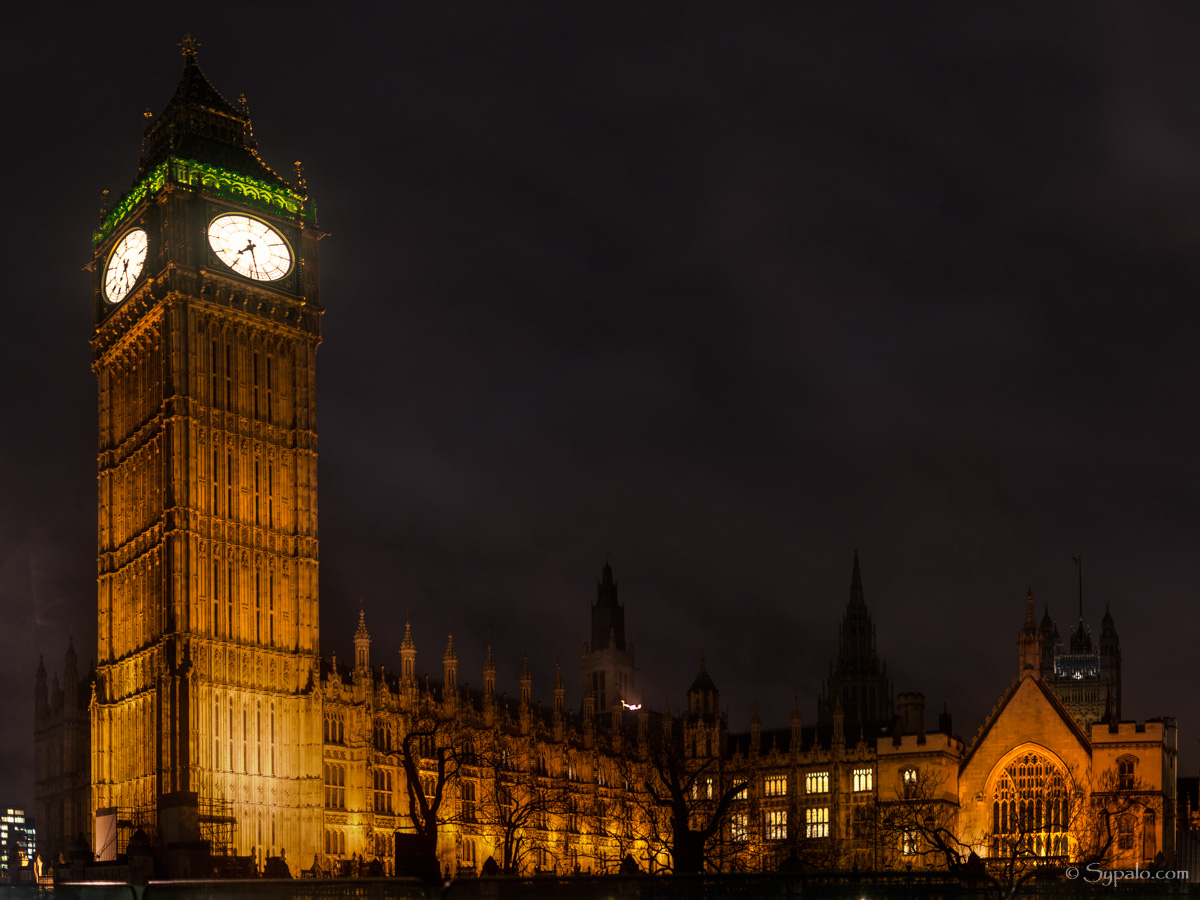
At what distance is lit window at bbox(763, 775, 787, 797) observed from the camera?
92500 mm

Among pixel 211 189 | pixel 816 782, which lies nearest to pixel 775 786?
pixel 816 782

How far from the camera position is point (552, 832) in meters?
87.8

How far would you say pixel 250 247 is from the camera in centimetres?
7975

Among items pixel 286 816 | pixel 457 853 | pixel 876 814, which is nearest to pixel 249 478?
pixel 286 816

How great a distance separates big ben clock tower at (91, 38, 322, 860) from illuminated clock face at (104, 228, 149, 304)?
13cm

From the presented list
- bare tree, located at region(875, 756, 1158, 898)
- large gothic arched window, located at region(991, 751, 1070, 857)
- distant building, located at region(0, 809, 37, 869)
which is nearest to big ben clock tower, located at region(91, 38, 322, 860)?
distant building, located at region(0, 809, 37, 869)

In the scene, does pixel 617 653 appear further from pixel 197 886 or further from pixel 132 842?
pixel 197 886

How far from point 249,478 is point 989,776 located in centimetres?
4099

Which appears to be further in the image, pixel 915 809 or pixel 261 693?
pixel 915 809

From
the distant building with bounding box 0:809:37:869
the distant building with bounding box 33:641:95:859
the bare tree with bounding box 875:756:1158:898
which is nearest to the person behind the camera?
the bare tree with bounding box 875:756:1158:898

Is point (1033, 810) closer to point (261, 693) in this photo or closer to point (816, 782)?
point (816, 782)

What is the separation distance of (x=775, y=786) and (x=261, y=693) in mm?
32970

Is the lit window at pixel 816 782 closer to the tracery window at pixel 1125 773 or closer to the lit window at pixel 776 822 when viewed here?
the lit window at pixel 776 822

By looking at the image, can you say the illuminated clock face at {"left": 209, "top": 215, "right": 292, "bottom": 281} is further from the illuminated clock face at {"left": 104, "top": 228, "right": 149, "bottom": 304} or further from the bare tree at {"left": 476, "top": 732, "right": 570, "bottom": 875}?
the bare tree at {"left": 476, "top": 732, "right": 570, "bottom": 875}
